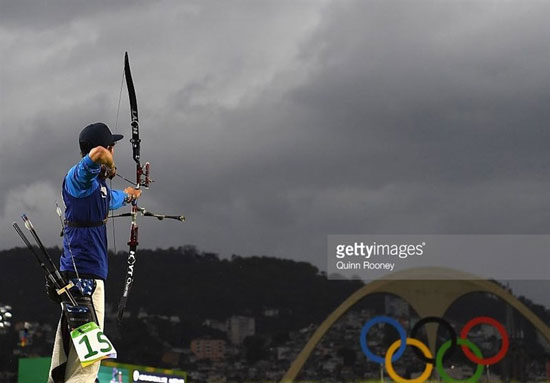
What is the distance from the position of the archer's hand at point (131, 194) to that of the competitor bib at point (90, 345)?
1373mm

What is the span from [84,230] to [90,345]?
970mm

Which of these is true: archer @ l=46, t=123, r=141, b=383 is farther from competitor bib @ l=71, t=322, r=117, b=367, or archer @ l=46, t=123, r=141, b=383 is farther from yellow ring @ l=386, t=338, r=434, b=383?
yellow ring @ l=386, t=338, r=434, b=383

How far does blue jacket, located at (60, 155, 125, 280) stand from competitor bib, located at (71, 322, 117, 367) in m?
0.49

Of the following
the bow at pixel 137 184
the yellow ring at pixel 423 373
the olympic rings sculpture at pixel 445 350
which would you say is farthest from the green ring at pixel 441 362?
the bow at pixel 137 184

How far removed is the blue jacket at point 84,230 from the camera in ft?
25.7

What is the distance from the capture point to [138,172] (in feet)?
29.1

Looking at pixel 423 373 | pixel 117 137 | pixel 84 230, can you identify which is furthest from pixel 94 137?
pixel 423 373

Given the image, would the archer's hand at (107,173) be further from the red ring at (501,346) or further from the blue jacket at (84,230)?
the red ring at (501,346)

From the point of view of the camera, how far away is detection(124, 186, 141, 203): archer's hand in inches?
336

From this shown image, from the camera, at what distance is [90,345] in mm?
7566

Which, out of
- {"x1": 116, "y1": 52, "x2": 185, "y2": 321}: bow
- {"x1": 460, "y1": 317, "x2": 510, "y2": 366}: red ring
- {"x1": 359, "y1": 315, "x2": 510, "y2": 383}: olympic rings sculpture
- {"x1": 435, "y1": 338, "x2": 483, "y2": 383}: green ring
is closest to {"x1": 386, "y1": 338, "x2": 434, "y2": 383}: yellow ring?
{"x1": 359, "y1": 315, "x2": 510, "y2": 383}: olympic rings sculpture

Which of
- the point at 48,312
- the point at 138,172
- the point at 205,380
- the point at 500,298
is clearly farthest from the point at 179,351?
the point at 138,172

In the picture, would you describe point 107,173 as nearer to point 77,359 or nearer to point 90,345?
point 90,345

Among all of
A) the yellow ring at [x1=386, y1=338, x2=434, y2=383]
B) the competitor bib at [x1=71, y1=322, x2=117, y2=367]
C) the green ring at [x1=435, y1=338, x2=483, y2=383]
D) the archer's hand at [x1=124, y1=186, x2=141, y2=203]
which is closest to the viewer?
the competitor bib at [x1=71, y1=322, x2=117, y2=367]
